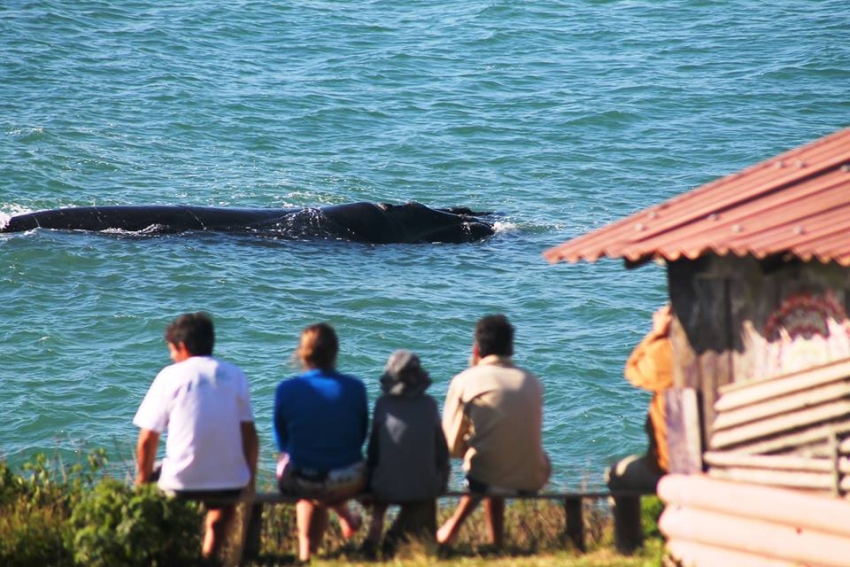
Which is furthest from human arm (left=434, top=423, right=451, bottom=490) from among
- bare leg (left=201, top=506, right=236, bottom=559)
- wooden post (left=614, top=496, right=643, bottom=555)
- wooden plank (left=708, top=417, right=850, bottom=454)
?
wooden plank (left=708, top=417, right=850, bottom=454)

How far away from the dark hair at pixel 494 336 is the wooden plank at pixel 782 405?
1.51 metres

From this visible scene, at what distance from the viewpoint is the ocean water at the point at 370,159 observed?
1736cm

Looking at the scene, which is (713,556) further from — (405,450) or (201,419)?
(201,419)

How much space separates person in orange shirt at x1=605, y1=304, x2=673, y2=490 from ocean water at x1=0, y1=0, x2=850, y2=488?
3457 millimetres

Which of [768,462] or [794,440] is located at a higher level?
[794,440]

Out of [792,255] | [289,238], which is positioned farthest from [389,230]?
[792,255]

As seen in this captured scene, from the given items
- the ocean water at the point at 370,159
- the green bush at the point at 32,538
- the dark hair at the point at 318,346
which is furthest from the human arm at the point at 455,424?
the ocean water at the point at 370,159

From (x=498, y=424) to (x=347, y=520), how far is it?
1142 millimetres

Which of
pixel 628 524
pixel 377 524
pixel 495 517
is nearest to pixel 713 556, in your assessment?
pixel 628 524

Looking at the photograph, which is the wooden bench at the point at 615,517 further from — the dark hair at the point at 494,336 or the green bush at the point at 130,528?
the dark hair at the point at 494,336

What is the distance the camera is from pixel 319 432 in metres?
8.68

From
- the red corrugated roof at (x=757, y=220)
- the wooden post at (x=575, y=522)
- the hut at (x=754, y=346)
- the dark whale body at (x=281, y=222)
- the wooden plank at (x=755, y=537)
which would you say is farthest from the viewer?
the dark whale body at (x=281, y=222)

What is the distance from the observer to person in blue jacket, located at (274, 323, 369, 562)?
341 inches

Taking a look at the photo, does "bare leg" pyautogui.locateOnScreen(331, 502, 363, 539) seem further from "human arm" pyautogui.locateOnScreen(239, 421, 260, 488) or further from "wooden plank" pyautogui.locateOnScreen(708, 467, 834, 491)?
"wooden plank" pyautogui.locateOnScreen(708, 467, 834, 491)
